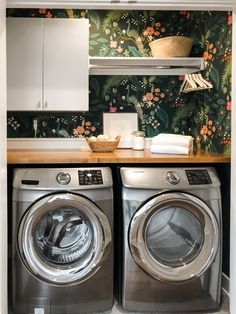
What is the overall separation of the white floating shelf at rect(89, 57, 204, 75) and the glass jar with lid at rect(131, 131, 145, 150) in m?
0.57

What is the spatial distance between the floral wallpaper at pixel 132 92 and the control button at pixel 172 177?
34.8 inches

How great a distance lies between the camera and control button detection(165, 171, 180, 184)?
2617 millimetres

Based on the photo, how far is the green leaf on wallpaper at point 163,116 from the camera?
12.1 ft

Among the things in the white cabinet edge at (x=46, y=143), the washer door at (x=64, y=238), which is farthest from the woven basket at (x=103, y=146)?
the washer door at (x=64, y=238)

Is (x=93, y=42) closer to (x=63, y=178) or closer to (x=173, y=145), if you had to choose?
(x=173, y=145)

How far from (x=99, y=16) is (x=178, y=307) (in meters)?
2.59

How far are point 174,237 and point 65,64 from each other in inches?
66.4

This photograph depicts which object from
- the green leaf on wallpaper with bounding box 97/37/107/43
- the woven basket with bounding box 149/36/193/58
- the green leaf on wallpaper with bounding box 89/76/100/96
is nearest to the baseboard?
the woven basket with bounding box 149/36/193/58

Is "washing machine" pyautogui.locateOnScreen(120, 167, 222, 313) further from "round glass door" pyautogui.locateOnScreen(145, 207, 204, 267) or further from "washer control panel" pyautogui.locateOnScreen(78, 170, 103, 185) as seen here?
"washer control panel" pyautogui.locateOnScreen(78, 170, 103, 185)

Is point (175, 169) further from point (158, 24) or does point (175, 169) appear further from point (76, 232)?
point (158, 24)

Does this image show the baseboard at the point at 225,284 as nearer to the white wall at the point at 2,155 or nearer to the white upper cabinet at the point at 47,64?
the white wall at the point at 2,155

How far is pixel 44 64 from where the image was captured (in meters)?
3.24

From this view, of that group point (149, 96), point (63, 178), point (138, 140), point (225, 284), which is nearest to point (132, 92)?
point (149, 96)

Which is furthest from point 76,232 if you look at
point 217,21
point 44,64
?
point 217,21
